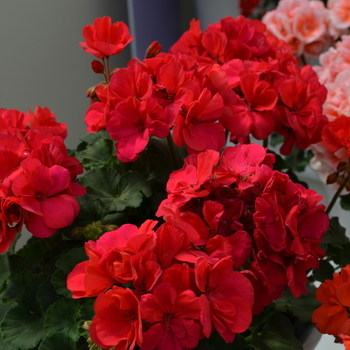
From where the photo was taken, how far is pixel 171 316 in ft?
1.16

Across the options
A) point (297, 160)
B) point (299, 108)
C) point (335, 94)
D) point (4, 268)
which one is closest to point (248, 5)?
point (297, 160)

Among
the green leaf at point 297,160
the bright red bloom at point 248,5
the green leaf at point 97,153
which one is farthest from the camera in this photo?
the bright red bloom at point 248,5

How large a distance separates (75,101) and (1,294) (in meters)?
0.73

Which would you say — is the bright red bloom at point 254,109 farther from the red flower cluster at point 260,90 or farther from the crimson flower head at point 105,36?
the crimson flower head at point 105,36

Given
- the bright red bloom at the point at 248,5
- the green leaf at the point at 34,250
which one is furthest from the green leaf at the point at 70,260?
the bright red bloom at the point at 248,5

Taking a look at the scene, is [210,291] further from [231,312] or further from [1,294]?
[1,294]

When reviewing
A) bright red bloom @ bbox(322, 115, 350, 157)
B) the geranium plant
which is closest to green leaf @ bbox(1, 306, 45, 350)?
the geranium plant

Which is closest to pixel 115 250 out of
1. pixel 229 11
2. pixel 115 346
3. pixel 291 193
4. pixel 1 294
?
pixel 115 346

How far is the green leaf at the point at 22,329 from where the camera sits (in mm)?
508

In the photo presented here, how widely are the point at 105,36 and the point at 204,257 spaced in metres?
0.39

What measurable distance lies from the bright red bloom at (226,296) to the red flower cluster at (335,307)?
135 mm

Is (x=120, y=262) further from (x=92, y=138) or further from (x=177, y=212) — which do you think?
(x=92, y=138)

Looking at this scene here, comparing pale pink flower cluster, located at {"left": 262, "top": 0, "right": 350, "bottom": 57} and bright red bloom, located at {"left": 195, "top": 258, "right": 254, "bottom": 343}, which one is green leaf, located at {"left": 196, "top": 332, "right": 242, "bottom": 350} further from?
pale pink flower cluster, located at {"left": 262, "top": 0, "right": 350, "bottom": 57}

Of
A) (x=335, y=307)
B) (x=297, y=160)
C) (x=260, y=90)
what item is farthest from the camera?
(x=297, y=160)
